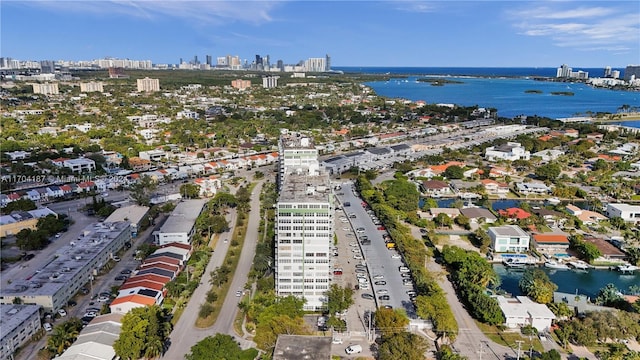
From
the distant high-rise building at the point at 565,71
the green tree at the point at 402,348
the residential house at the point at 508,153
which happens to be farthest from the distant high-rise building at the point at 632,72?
the green tree at the point at 402,348

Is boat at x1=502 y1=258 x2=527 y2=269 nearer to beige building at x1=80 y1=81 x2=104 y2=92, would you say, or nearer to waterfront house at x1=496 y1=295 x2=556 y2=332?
waterfront house at x1=496 y1=295 x2=556 y2=332

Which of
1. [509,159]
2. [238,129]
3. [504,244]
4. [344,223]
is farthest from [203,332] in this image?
[238,129]

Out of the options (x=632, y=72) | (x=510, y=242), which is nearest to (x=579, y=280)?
(x=510, y=242)

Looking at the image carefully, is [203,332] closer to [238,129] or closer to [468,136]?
[238,129]

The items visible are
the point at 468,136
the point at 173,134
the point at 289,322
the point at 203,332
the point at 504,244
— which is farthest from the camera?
the point at 468,136

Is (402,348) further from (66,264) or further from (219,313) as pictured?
(66,264)

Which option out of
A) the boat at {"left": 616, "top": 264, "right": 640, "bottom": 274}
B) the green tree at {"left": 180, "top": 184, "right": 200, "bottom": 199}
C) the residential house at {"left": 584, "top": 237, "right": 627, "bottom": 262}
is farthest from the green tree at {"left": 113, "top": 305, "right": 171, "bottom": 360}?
the boat at {"left": 616, "top": 264, "right": 640, "bottom": 274}
